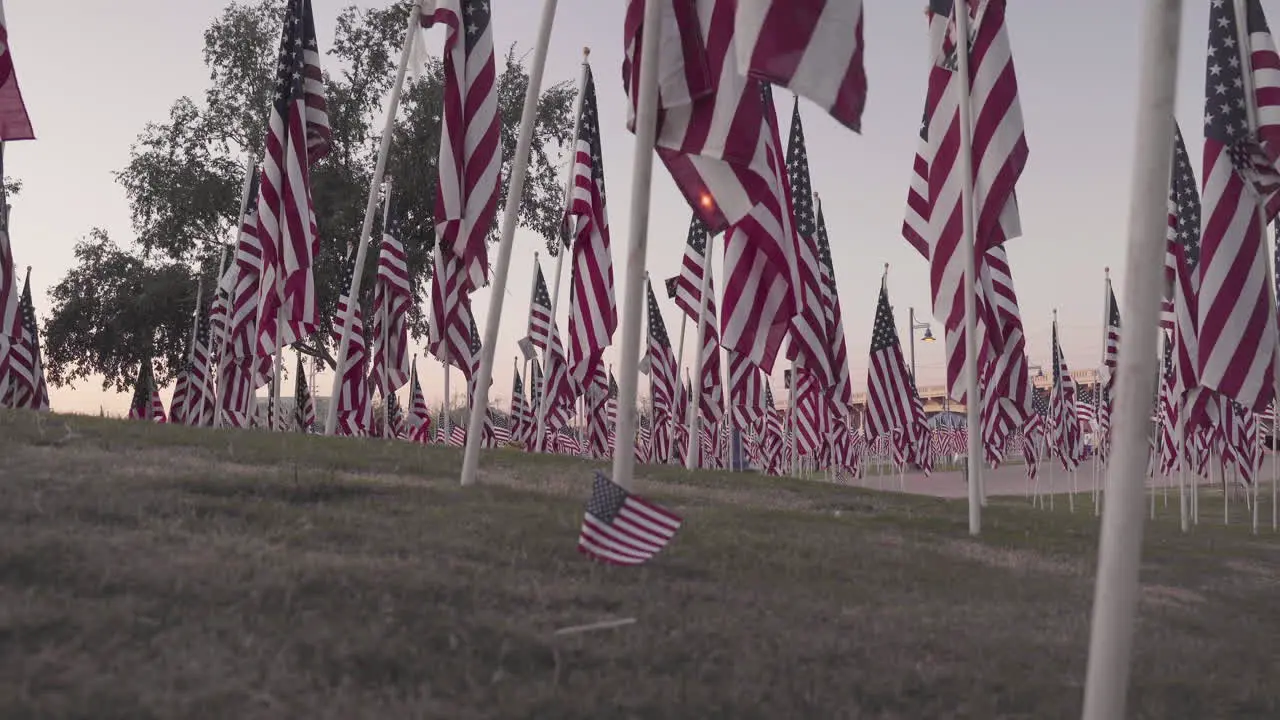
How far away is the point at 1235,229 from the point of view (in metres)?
13.4

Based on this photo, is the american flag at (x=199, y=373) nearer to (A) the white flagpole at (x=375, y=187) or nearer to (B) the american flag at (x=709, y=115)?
(A) the white flagpole at (x=375, y=187)

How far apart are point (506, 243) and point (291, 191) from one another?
5012mm

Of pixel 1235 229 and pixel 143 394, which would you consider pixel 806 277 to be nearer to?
pixel 1235 229

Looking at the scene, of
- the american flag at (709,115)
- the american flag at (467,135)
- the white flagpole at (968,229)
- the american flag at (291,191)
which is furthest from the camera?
the american flag at (291,191)

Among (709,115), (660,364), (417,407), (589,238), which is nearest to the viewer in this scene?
(709,115)

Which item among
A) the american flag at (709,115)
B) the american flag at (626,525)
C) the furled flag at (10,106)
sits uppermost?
the furled flag at (10,106)

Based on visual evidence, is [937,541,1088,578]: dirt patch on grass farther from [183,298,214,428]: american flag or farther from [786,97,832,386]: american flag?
[183,298,214,428]: american flag

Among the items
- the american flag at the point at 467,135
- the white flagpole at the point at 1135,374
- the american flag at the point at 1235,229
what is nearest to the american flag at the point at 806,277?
the american flag at the point at 467,135

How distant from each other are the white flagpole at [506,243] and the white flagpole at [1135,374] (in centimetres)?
633

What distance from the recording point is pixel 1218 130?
1348 cm

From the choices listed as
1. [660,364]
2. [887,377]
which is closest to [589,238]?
[887,377]

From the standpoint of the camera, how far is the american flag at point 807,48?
699 cm

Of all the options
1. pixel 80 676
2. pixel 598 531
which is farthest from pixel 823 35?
pixel 80 676

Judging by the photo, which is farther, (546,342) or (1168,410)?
(1168,410)
